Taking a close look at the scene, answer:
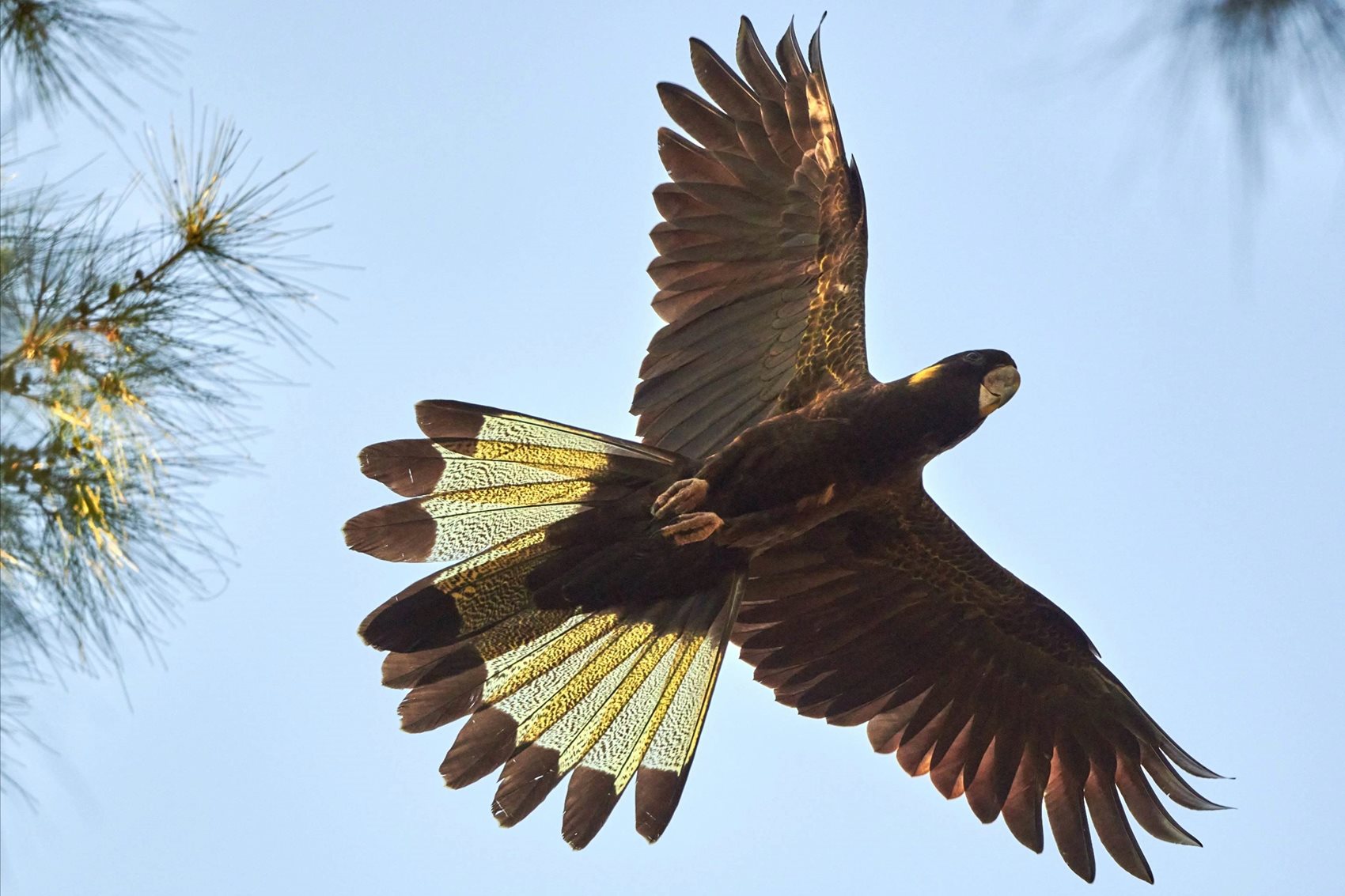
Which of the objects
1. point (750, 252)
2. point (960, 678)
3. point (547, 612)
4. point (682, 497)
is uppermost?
point (750, 252)

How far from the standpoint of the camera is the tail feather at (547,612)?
17.0ft

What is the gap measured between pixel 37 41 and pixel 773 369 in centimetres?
Answer: 276

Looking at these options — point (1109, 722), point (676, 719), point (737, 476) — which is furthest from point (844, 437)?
point (1109, 722)

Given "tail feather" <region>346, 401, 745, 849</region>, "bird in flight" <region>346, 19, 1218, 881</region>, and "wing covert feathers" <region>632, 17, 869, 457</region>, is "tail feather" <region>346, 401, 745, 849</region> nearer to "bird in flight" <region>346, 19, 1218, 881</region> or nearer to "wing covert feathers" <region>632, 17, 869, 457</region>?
"bird in flight" <region>346, 19, 1218, 881</region>

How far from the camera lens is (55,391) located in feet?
12.3

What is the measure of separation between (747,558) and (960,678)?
1.02 m

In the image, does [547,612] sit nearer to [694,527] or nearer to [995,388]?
[694,527]

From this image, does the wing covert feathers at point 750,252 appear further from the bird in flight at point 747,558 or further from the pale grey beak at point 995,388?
the pale grey beak at point 995,388

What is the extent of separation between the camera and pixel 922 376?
5.24m

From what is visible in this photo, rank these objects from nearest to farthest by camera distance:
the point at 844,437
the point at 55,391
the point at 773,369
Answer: the point at 55,391
the point at 844,437
the point at 773,369

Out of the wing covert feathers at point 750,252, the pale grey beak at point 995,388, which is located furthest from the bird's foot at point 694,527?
the pale grey beak at point 995,388

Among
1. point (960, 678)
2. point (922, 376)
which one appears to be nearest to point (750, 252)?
point (922, 376)

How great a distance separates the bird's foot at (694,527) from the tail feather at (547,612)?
0.08 metres

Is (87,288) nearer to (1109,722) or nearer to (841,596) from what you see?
(841,596)
